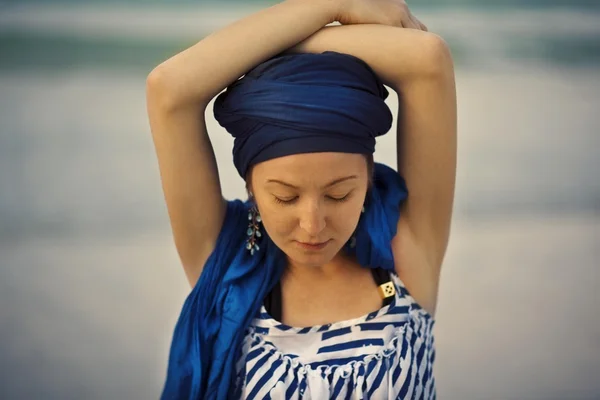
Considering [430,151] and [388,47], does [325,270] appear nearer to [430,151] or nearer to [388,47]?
[430,151]

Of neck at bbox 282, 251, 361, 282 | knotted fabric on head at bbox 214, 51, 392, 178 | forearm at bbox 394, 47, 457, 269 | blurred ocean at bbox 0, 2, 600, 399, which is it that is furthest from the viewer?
blurred ocean at bbox 0, 2, 600, 399

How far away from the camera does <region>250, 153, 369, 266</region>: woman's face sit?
115 centimetres

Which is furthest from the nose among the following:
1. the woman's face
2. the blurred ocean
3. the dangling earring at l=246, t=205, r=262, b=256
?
the blurred ocean

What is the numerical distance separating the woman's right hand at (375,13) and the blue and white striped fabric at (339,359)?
1.39ft

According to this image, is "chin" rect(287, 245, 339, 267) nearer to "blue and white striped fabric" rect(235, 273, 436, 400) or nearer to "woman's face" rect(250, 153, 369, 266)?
"woman's face" rect(250, 153, 369, 266)

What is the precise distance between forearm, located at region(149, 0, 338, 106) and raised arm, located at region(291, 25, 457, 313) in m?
0.04

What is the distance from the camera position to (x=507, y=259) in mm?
2781

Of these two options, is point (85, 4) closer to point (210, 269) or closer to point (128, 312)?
point (128, 312)

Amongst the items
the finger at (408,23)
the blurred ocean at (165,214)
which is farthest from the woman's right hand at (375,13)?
the blurred ocean at (165,214)

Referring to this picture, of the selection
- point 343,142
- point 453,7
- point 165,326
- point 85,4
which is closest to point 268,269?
point 343,142

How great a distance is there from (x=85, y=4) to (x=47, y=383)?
10.8ft

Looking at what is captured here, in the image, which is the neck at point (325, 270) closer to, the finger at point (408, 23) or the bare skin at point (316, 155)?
the bare skin at point (316, 155)

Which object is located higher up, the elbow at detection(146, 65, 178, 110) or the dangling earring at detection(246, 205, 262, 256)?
the elbow at detection(146, 65, 178, 110)

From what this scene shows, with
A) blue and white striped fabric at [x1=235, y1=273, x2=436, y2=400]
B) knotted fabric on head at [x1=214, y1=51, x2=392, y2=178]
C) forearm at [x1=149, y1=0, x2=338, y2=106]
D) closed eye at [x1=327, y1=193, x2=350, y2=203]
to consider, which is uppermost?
forearm at [x1=149, y1=0, x2=338, y2=106]
